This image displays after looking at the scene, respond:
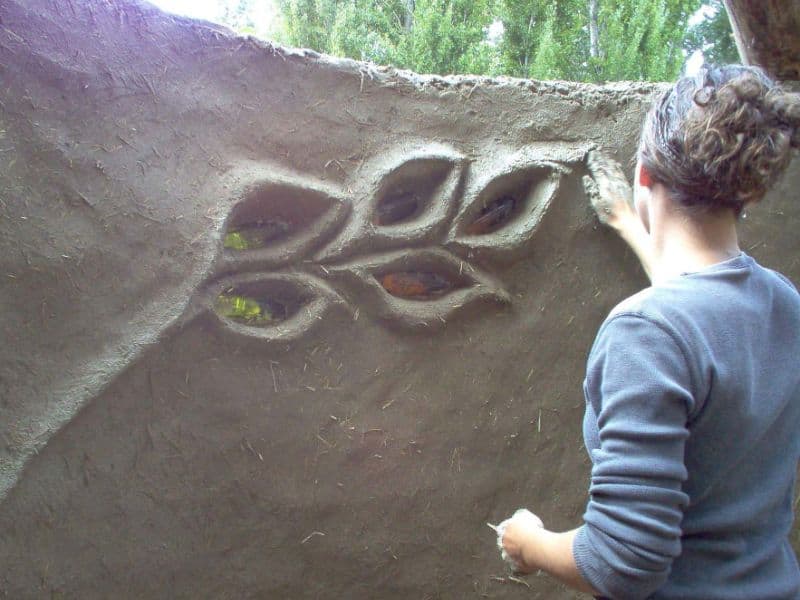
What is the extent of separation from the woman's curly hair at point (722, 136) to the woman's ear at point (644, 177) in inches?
1.0

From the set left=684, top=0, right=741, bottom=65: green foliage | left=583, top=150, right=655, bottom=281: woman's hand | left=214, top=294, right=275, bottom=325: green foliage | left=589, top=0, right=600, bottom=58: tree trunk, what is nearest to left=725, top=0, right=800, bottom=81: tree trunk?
left=583, top=150, right=655, bottom=281: woman's hand

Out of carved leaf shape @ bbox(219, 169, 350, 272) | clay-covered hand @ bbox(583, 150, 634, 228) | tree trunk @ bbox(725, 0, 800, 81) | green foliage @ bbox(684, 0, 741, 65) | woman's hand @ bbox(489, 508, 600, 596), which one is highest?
green foliage @ bbox(684, 0, 741, 65)

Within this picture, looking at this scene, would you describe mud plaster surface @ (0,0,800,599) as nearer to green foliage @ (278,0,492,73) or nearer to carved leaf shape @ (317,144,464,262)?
carved leaf shape @ (317,144,464,262)

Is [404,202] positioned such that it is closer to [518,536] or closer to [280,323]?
[280,323]

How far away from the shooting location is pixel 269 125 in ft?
6.65

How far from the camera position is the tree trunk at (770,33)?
266 cm

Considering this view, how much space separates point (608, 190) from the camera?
230 cm

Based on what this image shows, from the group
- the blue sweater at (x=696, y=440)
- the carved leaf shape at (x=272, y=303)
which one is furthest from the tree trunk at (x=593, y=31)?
the blue sweater at (x=696, y=440)

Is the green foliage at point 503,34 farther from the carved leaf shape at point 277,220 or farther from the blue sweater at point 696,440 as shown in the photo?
the blue sweater at point 696,440

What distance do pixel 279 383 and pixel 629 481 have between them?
1185 millimetres

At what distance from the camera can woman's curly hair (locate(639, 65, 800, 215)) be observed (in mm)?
1063

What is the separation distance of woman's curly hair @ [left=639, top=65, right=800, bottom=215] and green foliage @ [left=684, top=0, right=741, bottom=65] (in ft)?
22.7

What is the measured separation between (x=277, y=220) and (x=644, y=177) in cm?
118

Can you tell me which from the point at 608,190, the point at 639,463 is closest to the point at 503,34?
the point at 608,190
